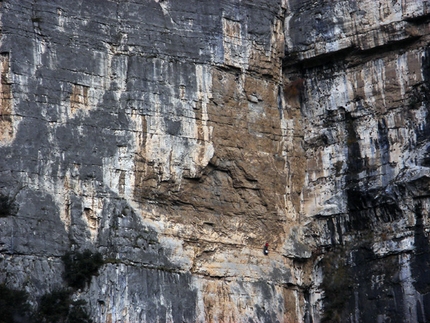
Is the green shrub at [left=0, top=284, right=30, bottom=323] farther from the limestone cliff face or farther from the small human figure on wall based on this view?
the small human figure on wall

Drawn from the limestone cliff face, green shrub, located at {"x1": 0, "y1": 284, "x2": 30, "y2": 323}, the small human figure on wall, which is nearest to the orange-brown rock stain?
the limestone cliff face

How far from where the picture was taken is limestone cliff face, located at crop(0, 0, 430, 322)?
32750 mm

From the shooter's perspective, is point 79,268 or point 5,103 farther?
point 5,103

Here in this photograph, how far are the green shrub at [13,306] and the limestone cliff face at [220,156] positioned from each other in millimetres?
400

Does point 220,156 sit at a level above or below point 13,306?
above

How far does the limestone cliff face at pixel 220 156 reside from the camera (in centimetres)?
3275

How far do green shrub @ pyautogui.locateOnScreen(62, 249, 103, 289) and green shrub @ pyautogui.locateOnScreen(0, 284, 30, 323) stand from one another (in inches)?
58.1

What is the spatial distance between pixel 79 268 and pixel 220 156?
236 inches

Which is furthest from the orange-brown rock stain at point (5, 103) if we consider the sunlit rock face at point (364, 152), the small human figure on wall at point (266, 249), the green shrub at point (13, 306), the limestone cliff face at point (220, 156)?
the sunlit rock face at point (364, 152)

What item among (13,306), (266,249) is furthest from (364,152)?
(13,306)

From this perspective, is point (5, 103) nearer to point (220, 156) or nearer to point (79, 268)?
point (79, 268)

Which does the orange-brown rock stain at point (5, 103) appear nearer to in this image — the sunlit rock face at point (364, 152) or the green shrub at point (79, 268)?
the green shrub at point (79, 268)

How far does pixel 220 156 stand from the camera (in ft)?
117

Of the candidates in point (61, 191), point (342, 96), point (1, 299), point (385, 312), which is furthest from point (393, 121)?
point (1, 299)
